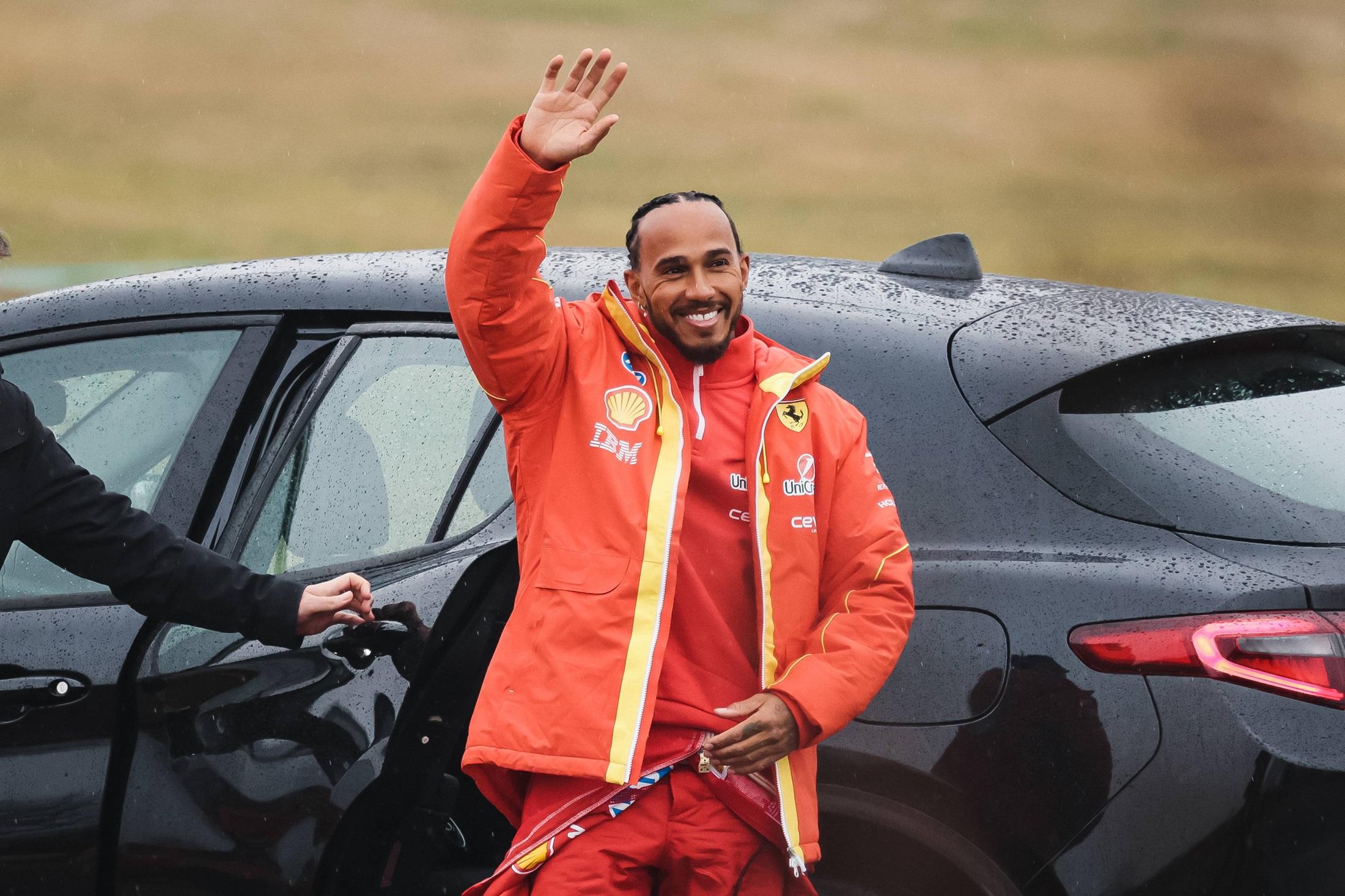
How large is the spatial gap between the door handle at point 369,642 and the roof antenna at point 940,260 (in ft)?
3.18

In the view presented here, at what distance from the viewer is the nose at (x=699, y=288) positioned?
1865mm

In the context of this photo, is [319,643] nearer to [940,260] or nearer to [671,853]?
[671,853]

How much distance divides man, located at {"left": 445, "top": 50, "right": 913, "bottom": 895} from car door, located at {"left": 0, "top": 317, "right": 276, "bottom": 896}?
78 centimetres

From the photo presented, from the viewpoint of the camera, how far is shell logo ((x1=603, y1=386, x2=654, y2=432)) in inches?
71.6

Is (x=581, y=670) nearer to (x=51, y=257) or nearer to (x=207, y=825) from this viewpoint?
(x=207, y=825)

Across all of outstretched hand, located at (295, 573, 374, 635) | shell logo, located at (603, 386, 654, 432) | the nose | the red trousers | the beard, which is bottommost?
the red trousers

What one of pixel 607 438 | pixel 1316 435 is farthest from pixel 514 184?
pixel 1316 435

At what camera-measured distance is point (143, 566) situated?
2.11m

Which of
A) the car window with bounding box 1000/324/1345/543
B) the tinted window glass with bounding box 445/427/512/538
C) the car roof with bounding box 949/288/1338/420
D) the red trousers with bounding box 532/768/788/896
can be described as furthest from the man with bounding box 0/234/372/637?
the car window with bounding box 1000/324/1345/543

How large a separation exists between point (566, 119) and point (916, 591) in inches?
29.0

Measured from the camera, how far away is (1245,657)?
1.76m

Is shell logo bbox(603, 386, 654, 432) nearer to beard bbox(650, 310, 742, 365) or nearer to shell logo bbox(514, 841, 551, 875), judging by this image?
beard bbox(650, 310, 742, 365)

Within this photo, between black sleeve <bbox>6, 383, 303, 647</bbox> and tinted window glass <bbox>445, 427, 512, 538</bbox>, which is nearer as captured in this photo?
black sleeve <bbox>6, 383, 303, 647</bbox>

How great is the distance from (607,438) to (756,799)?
0.47 m
